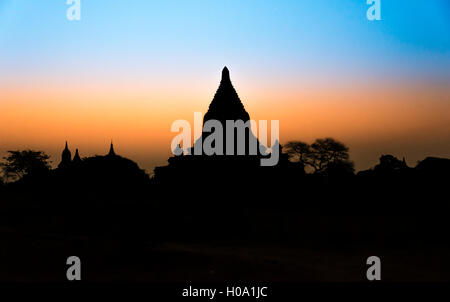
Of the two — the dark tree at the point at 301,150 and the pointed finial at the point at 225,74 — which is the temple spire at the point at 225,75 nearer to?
the pointed finial at the point at 225,74

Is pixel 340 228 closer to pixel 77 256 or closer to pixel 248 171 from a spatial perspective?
pixel 248 171

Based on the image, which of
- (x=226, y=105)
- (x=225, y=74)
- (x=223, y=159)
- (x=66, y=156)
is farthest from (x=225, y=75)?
(x=66, y=156)

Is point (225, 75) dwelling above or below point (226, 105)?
above

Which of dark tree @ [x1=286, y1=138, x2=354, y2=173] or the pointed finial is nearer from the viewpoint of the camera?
the pointed finial

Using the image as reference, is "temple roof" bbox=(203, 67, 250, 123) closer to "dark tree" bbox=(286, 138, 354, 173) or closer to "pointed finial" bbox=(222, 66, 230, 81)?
"pointed finial" bbox=(222, 66, 230, 81)

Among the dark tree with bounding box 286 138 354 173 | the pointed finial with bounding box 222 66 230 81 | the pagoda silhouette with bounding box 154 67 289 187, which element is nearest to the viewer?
the pagoda silhouette with bounding box 154 67 289 187

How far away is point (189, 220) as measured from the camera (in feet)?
62.5

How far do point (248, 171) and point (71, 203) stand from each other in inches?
347

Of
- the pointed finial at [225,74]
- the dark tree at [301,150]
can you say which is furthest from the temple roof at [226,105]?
the dark tree at [301,150]

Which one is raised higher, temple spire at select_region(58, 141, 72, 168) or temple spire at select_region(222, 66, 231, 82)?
temple spire at select_region(222, 66, 231, 82)

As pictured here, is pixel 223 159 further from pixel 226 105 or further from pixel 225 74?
pixel 225 74

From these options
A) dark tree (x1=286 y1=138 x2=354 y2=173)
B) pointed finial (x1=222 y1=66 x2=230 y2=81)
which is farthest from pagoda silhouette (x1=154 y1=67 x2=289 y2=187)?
dark tree (x1=286 y1=138 x2=354 y2=173)

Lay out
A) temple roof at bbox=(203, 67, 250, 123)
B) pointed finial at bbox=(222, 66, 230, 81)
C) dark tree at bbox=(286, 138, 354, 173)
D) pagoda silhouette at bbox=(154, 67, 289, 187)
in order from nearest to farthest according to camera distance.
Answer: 1. pagoda silhouette at bbox=(154, 67, 289, 187)
2. temple roof at bbox=(203, 67, 250, 123)
3. pointed finial at bbox=(222, 66, 230, 81)
4. dark tree at bbox=(286, 138, 354, 173)
